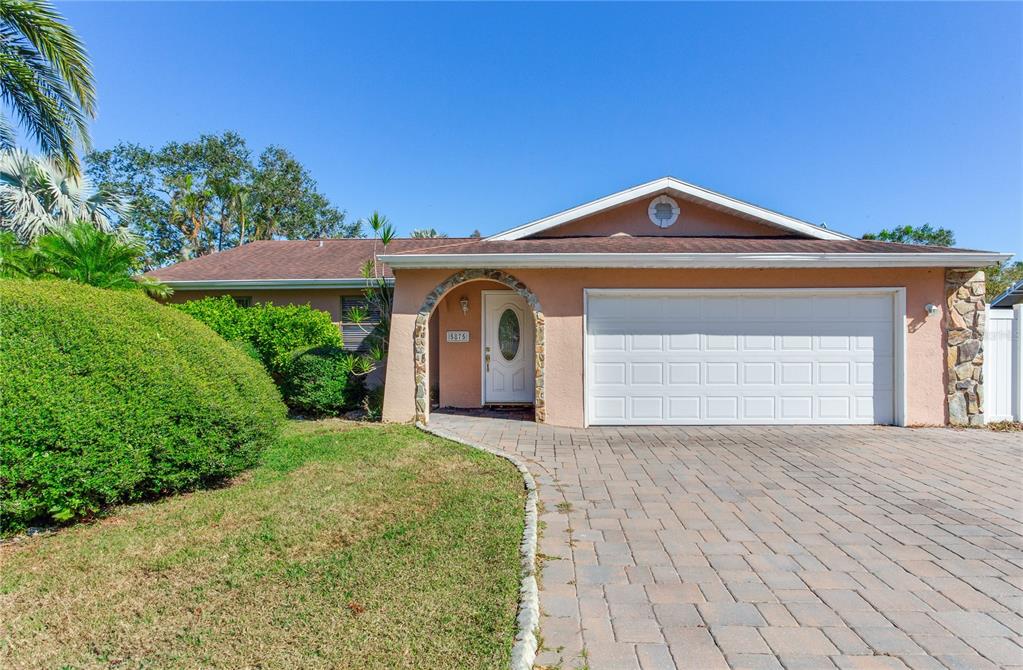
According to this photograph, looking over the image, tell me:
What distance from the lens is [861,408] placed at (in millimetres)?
8508

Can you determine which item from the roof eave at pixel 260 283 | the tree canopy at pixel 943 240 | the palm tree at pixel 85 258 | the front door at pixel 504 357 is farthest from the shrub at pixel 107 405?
the tree canopy at pixel 943 240

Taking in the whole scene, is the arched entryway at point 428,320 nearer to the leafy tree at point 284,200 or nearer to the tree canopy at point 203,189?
the tree canopy at point 203,189

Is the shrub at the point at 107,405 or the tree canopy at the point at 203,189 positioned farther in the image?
the tree canopy at the point at 203,189

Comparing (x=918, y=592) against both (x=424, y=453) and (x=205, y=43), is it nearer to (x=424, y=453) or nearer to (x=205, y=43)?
(x=424, y=453)

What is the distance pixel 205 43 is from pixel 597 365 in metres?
12.1

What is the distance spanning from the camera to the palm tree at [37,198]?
1223 cm

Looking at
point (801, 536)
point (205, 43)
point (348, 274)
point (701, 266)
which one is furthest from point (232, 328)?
point (801, 536)

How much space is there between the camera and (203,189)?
27.6 meters

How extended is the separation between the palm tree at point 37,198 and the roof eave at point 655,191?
11537mm

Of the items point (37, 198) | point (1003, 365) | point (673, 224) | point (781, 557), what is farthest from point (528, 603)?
point (37, 198)

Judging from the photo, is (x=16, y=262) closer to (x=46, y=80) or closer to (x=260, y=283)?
(x=46, y=80)

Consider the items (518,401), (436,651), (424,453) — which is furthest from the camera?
(518,401)

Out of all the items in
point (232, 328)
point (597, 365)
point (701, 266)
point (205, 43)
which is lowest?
point (597, 365)

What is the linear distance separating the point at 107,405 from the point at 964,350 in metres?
12.1
